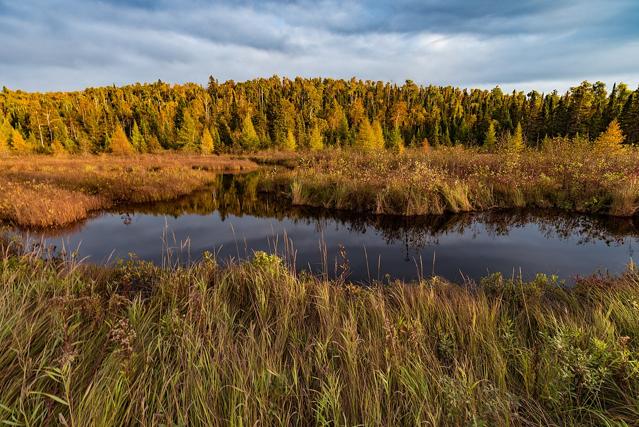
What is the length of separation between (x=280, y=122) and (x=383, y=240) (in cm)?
6679

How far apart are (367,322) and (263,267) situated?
2.02 m

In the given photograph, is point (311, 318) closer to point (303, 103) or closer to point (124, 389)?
point (124, 389)

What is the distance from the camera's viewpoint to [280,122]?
7250cm

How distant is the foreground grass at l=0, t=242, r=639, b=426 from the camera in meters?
2.00

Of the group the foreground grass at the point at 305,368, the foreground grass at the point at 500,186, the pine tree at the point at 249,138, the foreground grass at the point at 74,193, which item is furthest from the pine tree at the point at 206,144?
the foreground grass at the point at 305,368

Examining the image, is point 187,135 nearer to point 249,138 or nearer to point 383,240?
point 249,138

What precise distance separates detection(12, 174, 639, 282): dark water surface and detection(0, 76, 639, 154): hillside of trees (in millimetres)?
18423

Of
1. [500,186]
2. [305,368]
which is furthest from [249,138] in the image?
[305,368]

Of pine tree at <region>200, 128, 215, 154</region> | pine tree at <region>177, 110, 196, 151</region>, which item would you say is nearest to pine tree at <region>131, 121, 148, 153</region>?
pine tree at <region>177, 110, 196, 151</region>

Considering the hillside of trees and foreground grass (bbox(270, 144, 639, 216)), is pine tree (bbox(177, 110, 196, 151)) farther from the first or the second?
foreground grass (bbox(270, 144, 639, 216))

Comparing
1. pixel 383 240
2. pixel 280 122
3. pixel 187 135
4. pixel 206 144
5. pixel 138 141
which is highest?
pixel 280 122

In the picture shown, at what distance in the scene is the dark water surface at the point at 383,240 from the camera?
26.2ft

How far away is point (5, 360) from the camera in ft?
7.36

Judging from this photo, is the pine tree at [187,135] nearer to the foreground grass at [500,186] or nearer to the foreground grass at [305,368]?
the foreground grass at [500,186]
